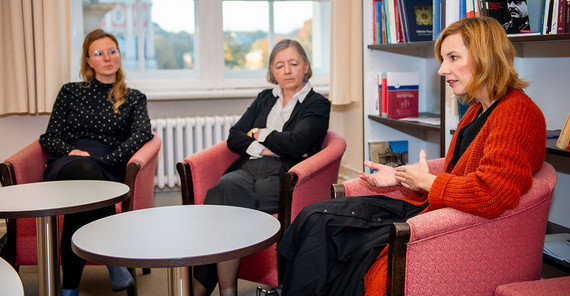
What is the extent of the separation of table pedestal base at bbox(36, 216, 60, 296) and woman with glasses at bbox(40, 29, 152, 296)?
71 cm

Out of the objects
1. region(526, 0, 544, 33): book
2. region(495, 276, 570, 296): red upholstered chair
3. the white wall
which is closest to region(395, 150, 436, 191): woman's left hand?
region(495, 276, 570, 296): red upholstered chair

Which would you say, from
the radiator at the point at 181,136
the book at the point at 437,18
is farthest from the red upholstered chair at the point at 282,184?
the radiator at the point at 181,136

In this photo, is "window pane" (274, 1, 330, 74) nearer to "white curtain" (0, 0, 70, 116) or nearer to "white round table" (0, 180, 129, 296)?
"white curtain" (0, 0, 70, 116)

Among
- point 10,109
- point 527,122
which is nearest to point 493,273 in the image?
point 527,122

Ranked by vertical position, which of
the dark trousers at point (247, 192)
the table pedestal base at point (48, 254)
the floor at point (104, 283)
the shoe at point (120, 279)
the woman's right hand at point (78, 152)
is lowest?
the floor at point (104, 283)

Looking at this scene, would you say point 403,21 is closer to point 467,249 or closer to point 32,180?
point 467,249

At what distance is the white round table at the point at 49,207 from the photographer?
204cm

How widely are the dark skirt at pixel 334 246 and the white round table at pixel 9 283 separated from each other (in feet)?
3.06

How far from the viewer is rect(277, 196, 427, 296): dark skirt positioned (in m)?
1.81

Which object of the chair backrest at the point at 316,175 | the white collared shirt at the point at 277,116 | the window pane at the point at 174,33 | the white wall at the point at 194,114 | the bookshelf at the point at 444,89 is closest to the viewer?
the bookshelf at the point at 444,89

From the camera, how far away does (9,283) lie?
3.36 ft

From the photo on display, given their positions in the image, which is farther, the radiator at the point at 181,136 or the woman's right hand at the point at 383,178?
the radiator at the point at 181,136

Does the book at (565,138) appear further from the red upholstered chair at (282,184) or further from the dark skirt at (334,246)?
the red upholstered chair at (282,184)

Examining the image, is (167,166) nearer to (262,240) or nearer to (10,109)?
(10,109)
